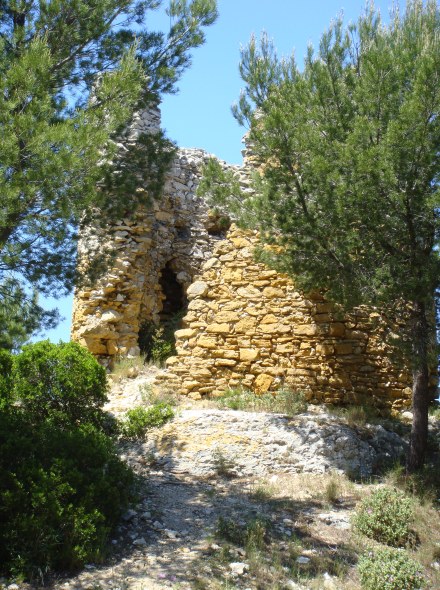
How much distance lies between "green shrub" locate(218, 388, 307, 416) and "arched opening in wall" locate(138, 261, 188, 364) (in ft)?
8.22

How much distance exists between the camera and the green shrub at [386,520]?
690cm

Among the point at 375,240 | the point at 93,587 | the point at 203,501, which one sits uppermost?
the point at 375,240

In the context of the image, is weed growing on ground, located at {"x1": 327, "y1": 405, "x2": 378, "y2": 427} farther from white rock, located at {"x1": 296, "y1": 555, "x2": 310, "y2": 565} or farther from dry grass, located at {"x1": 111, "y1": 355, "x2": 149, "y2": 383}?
dry grass, located at {"x1": 111, "y1": 355, "x2": 149, "y2": 383}

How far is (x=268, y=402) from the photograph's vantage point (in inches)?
378

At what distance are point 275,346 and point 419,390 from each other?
2.38 metres

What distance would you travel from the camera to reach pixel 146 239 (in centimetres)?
1259

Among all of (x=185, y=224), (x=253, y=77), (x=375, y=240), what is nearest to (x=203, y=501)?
(x=375, y=240)

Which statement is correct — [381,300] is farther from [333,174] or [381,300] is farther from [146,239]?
[146,239]

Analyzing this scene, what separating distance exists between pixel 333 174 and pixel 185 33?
2.72 m

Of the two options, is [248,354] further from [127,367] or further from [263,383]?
[127,367]

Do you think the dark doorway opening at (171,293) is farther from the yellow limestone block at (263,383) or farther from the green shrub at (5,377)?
the green shrub at (5,377)

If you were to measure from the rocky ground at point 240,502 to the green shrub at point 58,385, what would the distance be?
0.72m

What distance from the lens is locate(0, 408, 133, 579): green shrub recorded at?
572 cm

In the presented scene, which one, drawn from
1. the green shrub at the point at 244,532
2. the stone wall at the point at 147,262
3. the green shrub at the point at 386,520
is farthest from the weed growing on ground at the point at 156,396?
the green shrub at the point at 386,520
